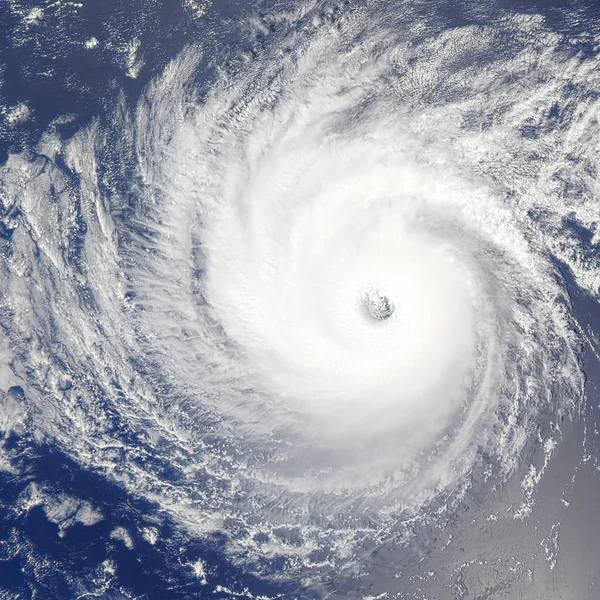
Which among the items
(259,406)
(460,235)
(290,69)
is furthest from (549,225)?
(259,406)

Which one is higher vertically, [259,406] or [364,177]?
[364,177]

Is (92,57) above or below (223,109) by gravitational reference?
above

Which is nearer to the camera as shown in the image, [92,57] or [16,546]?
[16,546]

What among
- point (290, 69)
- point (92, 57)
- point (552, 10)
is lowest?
point (552, 10)

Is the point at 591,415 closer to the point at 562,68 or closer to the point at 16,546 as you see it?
the point at 562,68

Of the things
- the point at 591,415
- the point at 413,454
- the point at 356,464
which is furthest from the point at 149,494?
the point at 591,415

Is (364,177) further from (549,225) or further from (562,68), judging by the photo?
(562,68)
